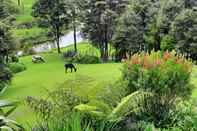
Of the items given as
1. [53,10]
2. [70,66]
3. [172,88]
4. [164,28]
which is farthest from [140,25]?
[172,88]

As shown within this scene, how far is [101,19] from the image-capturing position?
4103cm

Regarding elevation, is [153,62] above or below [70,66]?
above

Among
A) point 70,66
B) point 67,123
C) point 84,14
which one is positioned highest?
point 67,123

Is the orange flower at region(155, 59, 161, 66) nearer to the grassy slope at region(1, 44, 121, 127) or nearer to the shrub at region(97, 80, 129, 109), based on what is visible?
the shrub at region(97, 80, 129, 109)

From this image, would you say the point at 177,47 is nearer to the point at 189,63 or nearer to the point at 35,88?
the point at 35,88

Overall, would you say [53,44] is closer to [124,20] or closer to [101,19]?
[101,19]

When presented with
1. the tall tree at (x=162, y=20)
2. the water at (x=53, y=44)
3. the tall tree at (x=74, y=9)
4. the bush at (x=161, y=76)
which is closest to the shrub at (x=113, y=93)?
the bush at (x=161, y=76)

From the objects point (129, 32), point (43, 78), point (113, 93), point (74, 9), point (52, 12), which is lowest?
point (43, 78)

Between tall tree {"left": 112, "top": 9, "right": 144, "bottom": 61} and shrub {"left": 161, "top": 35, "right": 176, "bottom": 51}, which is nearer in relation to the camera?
shrub {"left": 161, "top": 35, "right": 176, "bottom": 51}

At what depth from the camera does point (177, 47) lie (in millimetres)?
35000

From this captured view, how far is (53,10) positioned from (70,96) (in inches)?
1229

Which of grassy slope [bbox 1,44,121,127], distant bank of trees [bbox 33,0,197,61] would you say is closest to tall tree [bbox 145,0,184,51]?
distant bank of trees [bbox 33,0,197,61]

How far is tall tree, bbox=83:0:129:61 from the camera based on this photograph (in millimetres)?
40688

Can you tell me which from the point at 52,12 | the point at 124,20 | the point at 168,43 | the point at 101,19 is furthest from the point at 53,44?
→ the point at 168,43
